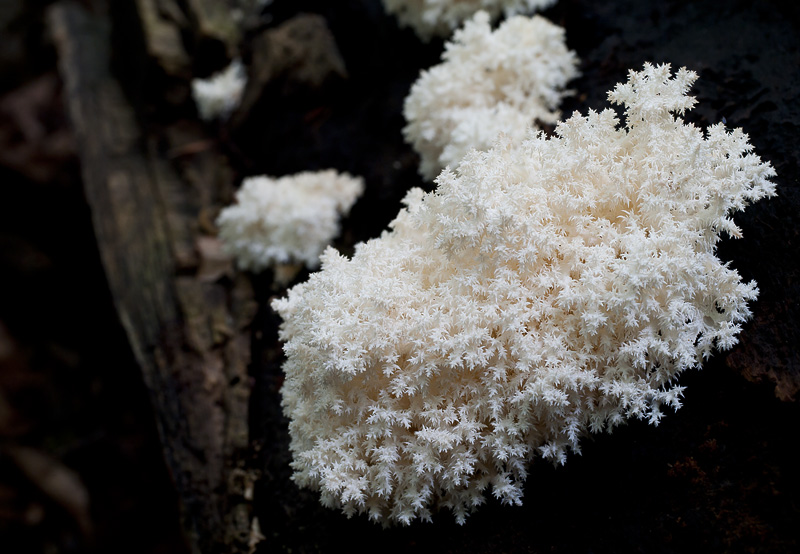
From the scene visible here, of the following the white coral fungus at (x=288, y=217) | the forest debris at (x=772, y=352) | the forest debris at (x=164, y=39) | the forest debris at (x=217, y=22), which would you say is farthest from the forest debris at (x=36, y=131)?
the forest debris at (x=772, y=352)

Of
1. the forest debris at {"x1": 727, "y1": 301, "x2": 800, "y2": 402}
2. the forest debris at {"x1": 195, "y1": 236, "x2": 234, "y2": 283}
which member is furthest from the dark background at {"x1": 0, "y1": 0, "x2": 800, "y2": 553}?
the forest debris at {"x1": 195, "y1": 236, "x2": 234, "y2": 283}

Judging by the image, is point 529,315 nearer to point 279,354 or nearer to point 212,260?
point 279,354

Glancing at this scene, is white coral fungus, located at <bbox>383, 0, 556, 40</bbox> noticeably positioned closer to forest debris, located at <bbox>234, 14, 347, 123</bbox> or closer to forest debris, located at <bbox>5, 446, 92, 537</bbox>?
forest debris, located at <bbox>234, 14, 347, 123</bbox>

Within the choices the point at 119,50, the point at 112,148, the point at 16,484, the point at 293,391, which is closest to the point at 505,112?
the point at 293,391

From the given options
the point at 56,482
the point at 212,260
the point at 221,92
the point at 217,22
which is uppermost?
the point at 217,22

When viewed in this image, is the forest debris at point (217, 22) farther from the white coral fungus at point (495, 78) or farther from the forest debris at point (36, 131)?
the forest debris at point (36, 131)

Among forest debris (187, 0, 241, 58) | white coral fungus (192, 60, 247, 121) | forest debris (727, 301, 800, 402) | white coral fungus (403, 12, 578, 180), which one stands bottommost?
white coral fungus (192, 60, 247, 121)

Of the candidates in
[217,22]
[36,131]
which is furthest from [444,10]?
[36,131]
